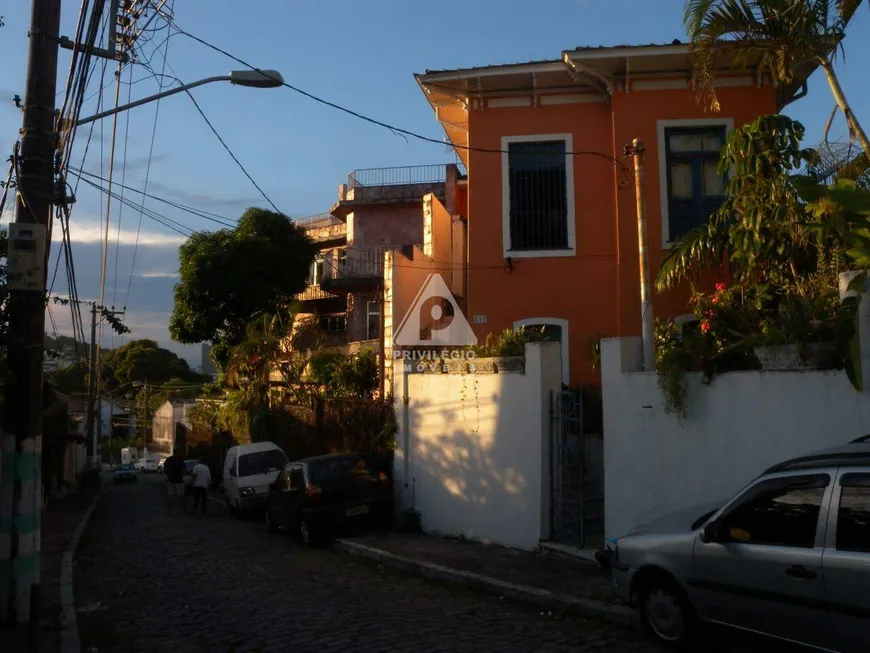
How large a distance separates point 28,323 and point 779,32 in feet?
33.2

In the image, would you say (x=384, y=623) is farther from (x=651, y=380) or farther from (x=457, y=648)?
(x=651, y=380)

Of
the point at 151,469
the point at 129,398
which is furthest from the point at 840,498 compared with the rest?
the point at 129,398

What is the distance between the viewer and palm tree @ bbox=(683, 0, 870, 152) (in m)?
10.3

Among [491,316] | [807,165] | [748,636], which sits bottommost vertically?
[748,636]

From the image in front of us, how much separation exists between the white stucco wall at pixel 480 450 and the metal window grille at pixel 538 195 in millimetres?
4218

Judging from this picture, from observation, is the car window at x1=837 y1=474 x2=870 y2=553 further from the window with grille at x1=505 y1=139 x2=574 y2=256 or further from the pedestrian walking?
the pedestrian walking

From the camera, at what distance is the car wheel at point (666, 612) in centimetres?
636

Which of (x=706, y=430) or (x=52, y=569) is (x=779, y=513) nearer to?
(x=706, y=430)

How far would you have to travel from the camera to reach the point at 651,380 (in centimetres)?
951

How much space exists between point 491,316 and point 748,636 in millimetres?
10557

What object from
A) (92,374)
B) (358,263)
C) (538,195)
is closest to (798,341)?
(538,195)

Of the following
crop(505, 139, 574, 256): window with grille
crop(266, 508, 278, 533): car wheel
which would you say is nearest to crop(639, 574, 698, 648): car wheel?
crop(505, 139, 574, 256): window with grille

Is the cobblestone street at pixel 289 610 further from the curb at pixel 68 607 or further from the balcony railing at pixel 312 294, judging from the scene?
the balcony railing at pixel 312 294

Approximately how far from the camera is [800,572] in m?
5.39
